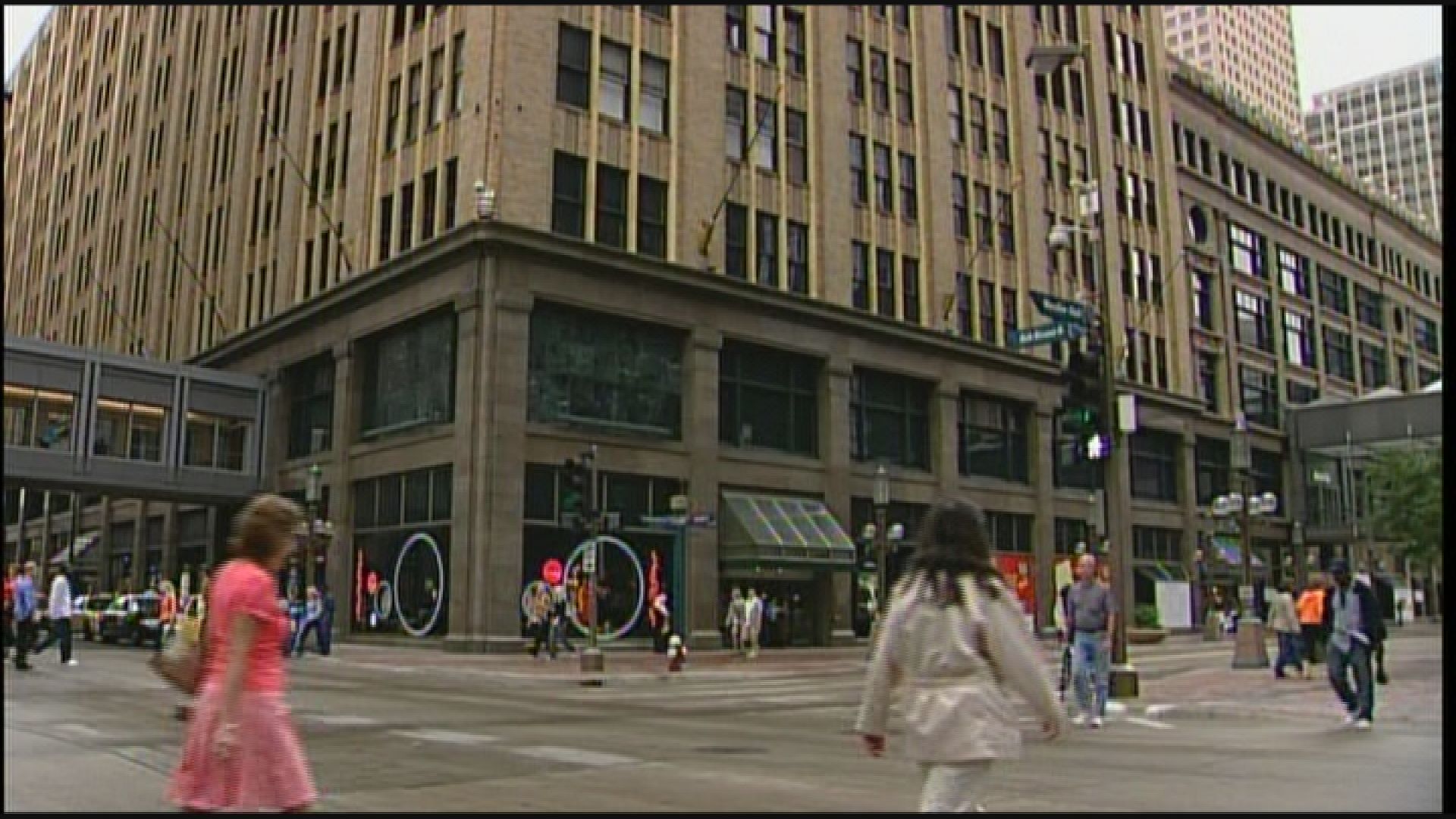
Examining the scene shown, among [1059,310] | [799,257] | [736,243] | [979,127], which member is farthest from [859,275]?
[1059,310]

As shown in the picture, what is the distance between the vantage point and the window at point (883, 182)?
140ft

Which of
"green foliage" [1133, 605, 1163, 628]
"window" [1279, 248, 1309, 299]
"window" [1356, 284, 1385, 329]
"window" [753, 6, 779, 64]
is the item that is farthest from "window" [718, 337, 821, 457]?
"window" [1356, 284, 1385, 329]

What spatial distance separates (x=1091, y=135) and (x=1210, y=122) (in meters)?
45.7

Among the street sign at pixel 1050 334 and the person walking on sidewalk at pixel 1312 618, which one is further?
the person walking on sidewalk at pixel 1312 618

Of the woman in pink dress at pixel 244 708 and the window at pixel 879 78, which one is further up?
the window at pixel 879 78

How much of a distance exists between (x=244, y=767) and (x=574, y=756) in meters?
6.70

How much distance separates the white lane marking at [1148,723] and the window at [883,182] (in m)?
28.8

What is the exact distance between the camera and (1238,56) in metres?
90.7

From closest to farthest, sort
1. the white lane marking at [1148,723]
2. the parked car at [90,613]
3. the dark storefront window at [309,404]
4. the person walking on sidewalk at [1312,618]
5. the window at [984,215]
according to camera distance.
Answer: the white lane marking at [1148,723]
the person walking on sidewalk at [1312,618]
the parked car at [90,613]
the dark storefront window at [309,404]
the window at [984,215]

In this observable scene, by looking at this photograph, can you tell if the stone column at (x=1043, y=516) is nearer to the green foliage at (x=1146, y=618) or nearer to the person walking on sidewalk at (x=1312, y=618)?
the green foliage at (x=1146, y=618)

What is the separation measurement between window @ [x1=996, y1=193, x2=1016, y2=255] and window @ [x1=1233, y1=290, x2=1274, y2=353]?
61.2 ft

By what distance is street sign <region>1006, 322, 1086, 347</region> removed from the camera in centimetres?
1852

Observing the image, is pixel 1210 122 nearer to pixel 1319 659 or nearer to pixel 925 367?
pixel 925 367

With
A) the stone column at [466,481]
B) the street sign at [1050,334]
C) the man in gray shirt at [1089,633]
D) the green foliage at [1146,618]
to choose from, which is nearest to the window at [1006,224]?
the green foliage at [1146,618]
